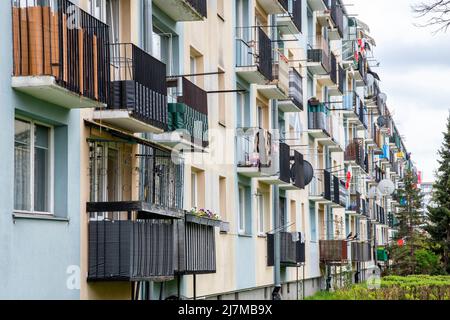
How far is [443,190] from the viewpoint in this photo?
77250 millimetres

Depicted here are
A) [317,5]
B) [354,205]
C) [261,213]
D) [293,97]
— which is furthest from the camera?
[354,205]

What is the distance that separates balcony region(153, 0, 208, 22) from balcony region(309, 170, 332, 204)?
2132 cm

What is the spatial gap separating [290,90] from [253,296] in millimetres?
8581

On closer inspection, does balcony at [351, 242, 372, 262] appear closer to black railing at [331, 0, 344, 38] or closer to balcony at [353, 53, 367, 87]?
balcony at [353, 53, 367, 87]

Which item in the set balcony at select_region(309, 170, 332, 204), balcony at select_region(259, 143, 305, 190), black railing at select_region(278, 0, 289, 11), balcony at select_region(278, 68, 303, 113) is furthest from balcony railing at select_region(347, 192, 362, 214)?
black railing at select_region(278, 0, 289, 11)

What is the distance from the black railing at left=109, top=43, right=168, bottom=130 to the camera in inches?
672

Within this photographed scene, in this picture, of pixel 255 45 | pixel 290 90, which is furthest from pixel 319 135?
pixel 255 45

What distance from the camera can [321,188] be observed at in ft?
147

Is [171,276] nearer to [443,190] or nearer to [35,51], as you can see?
[35,51]

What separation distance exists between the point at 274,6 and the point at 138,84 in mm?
16155

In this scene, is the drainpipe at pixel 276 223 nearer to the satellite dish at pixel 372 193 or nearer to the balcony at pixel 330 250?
the balcony at pixel 330 250

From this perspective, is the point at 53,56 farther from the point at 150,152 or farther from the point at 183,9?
the point at 183,9

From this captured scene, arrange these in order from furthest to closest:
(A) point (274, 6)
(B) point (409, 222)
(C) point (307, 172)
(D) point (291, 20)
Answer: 1. (B) point (409, 222)
2. (C) point (307, 172)
3. (D) point (291, 20)
4. (A) point (274, 6)

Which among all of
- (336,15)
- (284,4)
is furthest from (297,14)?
(336,15)
